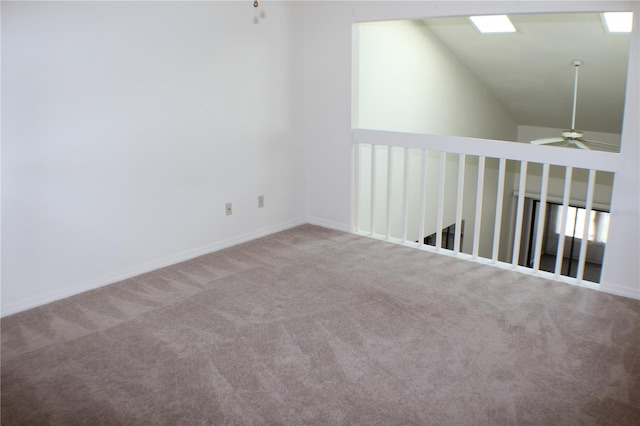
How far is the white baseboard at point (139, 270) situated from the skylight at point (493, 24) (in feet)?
8.70

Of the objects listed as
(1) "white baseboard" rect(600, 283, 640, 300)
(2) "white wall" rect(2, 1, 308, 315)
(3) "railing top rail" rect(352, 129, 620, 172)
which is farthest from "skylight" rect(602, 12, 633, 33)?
(2) "white wall" rect(2, 1, 308, 315)

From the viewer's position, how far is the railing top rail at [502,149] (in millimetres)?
3701

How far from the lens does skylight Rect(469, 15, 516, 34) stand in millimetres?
5195

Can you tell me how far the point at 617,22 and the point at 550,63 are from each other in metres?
1.13

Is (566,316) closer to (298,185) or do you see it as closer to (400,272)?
(400,272)

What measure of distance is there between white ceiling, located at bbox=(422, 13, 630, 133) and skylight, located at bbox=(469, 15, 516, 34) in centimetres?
8

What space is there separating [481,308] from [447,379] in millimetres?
917

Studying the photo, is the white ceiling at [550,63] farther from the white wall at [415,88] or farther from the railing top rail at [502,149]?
the railing top rail at [502,149]

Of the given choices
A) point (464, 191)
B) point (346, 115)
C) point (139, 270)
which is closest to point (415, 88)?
point (346, 115)

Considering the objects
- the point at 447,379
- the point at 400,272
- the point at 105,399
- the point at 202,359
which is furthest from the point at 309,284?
the point at 105,399

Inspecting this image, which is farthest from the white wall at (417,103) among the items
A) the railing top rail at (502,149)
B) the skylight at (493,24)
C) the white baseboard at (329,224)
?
the skylight at (493,24)

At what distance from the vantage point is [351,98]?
492 centimetres

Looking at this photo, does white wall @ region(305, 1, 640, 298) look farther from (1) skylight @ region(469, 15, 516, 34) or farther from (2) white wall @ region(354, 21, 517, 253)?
(1) skylight @ region(469, 15, 516, 34)

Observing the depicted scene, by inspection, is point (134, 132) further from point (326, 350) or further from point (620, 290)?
point (620, 290)
